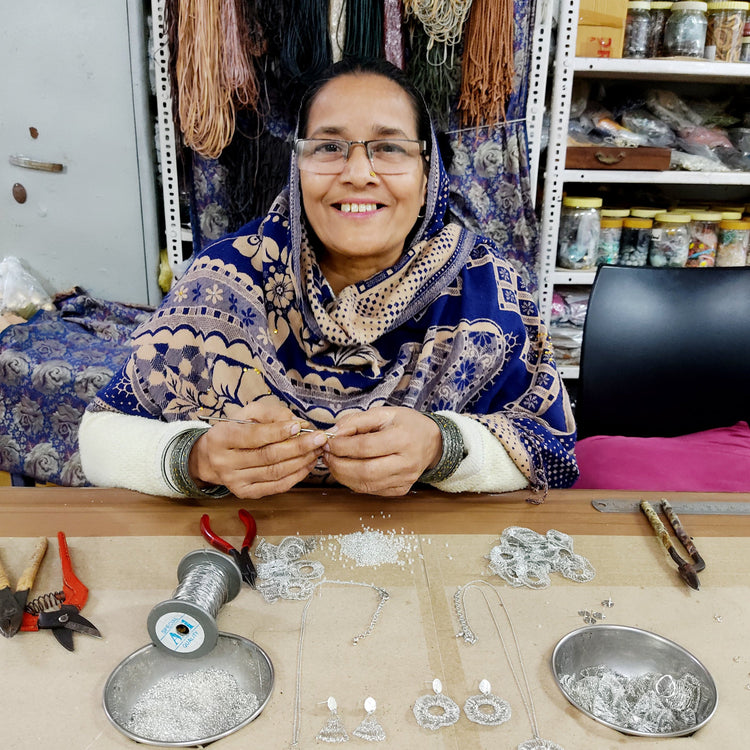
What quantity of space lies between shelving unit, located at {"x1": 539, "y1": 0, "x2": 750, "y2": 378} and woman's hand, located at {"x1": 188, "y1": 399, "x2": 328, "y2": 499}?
1.94 m

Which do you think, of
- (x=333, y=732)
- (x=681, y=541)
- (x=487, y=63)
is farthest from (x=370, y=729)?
(x=487, y=63)

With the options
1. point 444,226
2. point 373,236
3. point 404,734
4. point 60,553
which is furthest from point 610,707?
point 444,226

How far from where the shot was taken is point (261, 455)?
3.45ft

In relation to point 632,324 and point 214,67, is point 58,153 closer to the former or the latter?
point 214,67

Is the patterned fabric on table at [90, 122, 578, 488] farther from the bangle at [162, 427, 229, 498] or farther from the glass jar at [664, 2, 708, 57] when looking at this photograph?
the glass jar at [664, 2, 708, 57]

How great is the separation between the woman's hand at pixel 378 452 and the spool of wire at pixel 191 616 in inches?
10.9

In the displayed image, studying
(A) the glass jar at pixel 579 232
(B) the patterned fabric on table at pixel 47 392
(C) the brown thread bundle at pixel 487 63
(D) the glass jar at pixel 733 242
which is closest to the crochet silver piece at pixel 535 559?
(B) the patterned fabric on table at pixel 47 392

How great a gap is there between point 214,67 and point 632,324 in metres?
1.55

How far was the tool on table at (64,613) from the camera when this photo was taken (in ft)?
2.70

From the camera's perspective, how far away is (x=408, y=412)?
113 cm

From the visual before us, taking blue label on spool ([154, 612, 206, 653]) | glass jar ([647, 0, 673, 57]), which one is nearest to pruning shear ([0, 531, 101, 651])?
blue label on spool ([154, 612, 206, 653])

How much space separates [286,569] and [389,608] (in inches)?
6.3

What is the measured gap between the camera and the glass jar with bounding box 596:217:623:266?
2762 millimetres

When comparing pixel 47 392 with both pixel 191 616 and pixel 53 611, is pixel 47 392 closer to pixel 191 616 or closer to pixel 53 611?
pixel 53 611
